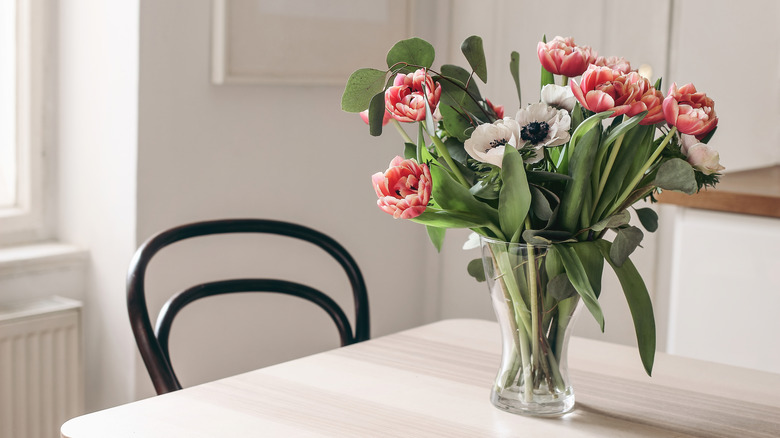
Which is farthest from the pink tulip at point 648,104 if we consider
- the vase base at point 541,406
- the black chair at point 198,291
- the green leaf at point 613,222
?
the black chair at point 198,291

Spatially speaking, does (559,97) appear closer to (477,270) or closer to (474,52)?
(474,52)

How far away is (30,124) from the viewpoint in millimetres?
2141

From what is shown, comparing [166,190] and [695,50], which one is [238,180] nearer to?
[166,190]

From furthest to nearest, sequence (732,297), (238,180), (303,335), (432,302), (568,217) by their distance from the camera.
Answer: (432,302) → (303,335) → (238,180) → (732,297) → (568,217)

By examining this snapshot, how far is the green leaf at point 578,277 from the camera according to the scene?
90 cm

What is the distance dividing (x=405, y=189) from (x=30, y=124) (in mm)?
1525

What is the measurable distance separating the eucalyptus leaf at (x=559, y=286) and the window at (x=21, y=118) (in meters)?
1.59

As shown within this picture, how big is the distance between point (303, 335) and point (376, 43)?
2.91 ft

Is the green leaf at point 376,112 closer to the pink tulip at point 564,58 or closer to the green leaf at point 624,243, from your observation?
the pink tulip at point 564,58

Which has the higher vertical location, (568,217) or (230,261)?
(568,217)

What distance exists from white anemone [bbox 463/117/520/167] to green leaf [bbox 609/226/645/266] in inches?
5.9

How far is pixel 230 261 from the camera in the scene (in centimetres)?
230

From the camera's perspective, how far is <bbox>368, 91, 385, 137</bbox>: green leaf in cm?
96

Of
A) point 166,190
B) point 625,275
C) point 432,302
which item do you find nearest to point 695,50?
point 432,302
